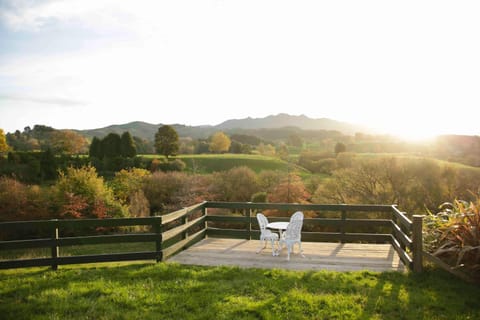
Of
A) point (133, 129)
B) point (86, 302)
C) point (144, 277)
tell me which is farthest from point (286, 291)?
point (133, 129)

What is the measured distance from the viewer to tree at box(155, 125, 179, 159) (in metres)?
53.4

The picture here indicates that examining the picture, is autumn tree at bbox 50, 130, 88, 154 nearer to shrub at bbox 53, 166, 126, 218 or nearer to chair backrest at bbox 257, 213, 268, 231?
shrub at bbox 53, 166, 126, 218

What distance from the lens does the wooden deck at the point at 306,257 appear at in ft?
24.6

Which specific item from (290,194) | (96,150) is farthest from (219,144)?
(290,194)

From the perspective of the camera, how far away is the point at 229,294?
18.9ft

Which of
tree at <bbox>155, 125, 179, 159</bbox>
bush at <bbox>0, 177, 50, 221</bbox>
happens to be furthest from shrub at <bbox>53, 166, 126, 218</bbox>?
tree at <bbox>155, 125, 179, 159</bbox>

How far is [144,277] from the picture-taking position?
6633 mm

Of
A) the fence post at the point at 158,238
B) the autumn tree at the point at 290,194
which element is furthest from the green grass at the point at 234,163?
the fence post at the point at 158,238

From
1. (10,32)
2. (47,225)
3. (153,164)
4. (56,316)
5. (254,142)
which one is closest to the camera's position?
(56,316)

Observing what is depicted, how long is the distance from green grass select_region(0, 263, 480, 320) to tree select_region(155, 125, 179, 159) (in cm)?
4706

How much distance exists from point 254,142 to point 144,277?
95.2m

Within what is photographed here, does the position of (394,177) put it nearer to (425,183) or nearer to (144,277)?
(425,183)

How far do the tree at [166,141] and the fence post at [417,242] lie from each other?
48.9 metres

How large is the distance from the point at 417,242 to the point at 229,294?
3607 mm
